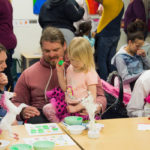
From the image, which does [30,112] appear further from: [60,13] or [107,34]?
[107,34]

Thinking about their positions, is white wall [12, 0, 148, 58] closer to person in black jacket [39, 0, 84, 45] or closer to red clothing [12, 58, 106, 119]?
person in black jacket [39, 0, 84, 45]

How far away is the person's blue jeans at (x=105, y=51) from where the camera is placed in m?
4.95

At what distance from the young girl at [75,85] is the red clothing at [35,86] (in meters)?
0.13

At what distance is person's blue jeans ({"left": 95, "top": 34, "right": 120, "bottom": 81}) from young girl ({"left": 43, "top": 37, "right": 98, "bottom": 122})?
107 inches

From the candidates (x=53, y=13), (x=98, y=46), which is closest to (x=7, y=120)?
(x=53, y=13)

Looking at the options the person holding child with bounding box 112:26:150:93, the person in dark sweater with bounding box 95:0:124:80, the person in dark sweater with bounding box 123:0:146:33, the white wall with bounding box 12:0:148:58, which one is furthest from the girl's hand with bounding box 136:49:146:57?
the white wall with bounding box 12:0:148:58

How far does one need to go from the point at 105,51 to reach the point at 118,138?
3.41 m

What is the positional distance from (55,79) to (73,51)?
1.30 ft

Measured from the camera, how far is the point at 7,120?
5.21ft

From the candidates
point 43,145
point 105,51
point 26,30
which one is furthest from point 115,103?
point 26,30

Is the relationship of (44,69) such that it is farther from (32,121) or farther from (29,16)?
(29,16)

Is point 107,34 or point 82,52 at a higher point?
point 82,52

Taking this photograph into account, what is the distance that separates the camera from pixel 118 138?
1.66 meters

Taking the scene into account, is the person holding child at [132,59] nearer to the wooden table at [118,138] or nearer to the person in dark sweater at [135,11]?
the wooden table at [118,138]
